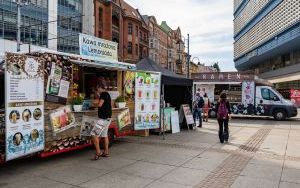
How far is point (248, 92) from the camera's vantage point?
22172 mm

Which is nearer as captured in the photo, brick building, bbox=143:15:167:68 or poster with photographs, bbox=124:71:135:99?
poster with photographs, bbox=124:71:135:99

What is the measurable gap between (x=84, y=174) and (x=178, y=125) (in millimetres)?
7891

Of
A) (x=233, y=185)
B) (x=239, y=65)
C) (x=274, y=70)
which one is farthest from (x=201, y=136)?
(x=239, y=65)

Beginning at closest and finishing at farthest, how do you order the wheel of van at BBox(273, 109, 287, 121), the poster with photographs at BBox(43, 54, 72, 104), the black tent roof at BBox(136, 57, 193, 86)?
the poster with photographs at BBox(43, 54, 72, 104) < the black tent roof at BBox(136, 57, 193, 86) < the wheel of van at BBox(273, 109, 287, 121)

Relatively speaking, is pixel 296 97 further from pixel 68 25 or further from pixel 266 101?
pixel 68 25

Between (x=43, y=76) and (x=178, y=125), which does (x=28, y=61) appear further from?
(x=178, y=125)

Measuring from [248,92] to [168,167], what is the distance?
594 inches

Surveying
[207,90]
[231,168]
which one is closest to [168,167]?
[231,168]

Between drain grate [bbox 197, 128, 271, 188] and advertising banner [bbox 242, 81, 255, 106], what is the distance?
10.1m

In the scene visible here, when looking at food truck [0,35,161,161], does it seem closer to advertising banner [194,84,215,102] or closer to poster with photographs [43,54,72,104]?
poster with photographs [43,54,72,104]

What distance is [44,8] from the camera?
37.7 meters

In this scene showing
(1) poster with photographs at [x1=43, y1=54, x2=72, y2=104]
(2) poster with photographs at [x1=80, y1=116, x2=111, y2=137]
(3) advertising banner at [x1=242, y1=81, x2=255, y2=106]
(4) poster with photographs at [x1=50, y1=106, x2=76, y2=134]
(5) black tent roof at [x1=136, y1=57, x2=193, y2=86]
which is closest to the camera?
(1) poster with photographs at [x1=43, y1=54, x2=72, y2=104]

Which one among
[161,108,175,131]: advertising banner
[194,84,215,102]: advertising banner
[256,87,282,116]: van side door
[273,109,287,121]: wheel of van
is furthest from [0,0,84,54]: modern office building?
[273,109,287,121]: wheel of van

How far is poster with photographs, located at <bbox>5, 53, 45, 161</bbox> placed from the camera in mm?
7145
